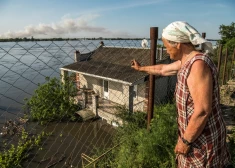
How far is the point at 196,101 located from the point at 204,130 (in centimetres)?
30

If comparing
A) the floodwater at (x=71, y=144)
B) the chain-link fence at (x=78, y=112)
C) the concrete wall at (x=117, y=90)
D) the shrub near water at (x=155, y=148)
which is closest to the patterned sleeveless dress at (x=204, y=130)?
the shrub near water at (x=155, y=148)

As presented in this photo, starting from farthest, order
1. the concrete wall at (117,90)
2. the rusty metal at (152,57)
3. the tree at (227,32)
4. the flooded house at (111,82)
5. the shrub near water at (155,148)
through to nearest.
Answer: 1. the tree at (227,32)
2. the concrete wall at (117,90)
3. the flooded house at (111,82)
4. the shrub near water at (155,148)
5. the rusty metal at (152,57)

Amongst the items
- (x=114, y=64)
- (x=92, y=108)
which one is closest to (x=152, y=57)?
(x=92, y=108)

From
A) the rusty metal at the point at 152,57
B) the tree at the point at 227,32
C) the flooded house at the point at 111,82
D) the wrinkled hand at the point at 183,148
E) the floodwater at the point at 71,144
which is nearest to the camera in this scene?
the wrinkled hand at the point at 183,148

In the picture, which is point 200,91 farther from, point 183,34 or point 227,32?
point 227,32

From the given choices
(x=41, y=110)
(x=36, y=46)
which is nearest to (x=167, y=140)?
(x=36, y=46)

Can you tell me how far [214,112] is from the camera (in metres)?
1.39

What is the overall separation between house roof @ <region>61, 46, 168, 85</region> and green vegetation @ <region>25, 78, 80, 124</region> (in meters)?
1.31

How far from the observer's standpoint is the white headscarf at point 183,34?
4.40 ft

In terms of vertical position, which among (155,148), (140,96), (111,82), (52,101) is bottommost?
(52,101)

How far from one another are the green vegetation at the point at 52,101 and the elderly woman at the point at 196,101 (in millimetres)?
9088

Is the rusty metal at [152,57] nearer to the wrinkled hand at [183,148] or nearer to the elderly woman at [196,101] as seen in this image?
the elderly woman at [196,101]

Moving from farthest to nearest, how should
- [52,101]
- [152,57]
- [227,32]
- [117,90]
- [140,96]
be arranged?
[227,32], [117,90], [52,101], [140,96], [152,57]

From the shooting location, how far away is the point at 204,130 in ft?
4.61
